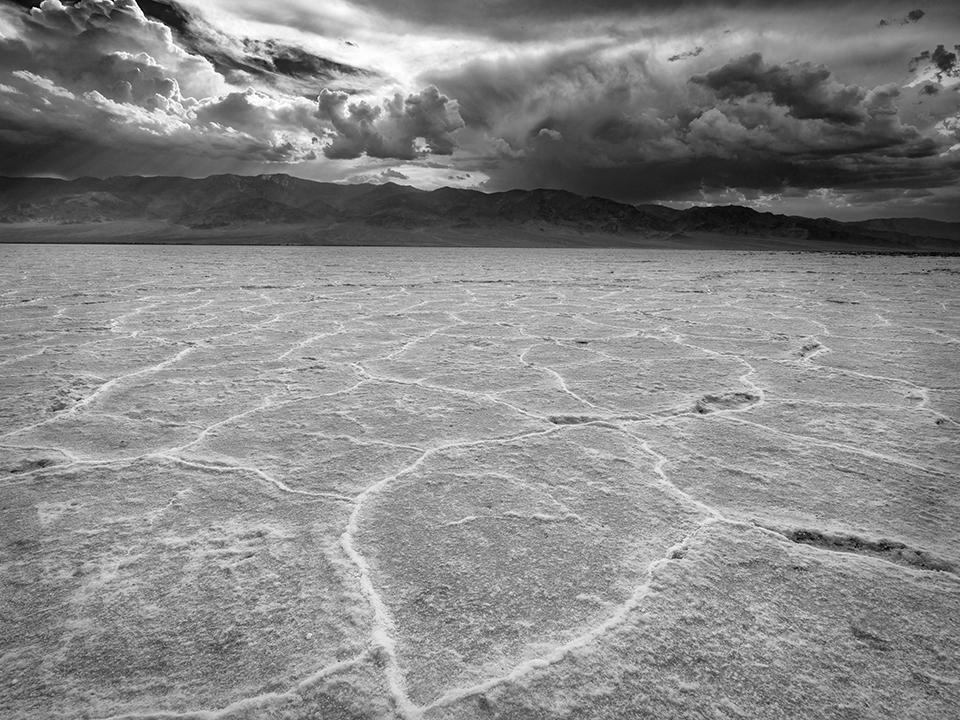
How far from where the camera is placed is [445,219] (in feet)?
348

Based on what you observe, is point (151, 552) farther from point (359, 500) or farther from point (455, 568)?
point (455, 568)

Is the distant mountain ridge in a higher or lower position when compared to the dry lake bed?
higher

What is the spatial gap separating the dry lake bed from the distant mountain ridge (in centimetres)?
7503

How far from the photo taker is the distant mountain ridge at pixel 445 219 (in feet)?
317

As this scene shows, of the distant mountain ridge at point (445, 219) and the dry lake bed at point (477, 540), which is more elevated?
the distant mountain ridge at point (445, 219)

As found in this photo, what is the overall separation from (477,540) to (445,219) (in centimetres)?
10887

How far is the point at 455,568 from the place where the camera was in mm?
1224

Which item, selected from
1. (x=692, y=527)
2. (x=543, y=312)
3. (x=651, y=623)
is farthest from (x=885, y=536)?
(x=543, y=312)

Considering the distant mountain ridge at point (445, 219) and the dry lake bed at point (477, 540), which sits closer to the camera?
the dry lake bed at point (477, 540)

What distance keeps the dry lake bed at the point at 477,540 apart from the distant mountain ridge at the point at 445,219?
246 ft

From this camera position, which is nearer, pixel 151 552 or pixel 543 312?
pixel 151 552

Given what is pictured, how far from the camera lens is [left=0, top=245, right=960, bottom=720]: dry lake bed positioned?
36.4 inches

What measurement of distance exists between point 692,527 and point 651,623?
0.40m

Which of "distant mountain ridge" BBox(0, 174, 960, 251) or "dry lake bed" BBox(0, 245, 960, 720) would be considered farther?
"distant mountain ridge" BBox(0, 174, 960, 251)
